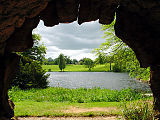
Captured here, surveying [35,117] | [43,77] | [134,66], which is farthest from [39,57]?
[35,117]

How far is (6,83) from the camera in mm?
3168

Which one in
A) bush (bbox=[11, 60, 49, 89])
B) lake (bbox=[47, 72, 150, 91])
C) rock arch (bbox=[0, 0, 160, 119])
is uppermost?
rock arch (bbox=[0, 0, 160, 119])

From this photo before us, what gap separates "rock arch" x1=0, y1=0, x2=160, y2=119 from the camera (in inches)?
115

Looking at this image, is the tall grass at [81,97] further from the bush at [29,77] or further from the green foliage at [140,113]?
the green foliage at [140,113]

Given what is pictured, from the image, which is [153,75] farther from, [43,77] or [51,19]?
[43,77]

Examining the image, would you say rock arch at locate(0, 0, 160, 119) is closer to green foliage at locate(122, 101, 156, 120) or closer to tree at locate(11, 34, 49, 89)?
green foliage at locate(122, 101, 156, 120)

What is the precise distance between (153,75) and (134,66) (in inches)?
336

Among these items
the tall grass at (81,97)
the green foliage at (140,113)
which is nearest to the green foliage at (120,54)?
the tall grass at (81,97)

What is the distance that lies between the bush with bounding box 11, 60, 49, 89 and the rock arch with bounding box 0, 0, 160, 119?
1230 cm

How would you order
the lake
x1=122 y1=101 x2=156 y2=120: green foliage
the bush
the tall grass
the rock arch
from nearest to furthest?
the rock arch
x1=122 y1=101 x2=156 y2=120: green foliage
the tall grass
the bush
the lake

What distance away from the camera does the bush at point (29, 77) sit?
14516 millimetres

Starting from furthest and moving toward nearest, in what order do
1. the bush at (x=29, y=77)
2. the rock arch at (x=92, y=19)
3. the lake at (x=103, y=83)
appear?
the lake at (x=103, y=83)
the bush at (x=29, y=77)
the rock arch at (x=92, y=19)

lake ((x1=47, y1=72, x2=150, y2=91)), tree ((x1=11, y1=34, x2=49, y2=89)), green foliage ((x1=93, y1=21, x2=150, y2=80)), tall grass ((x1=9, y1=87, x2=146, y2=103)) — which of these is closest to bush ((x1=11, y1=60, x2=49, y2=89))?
tree ((x1=11, y1=34, x2=49, y2=89))

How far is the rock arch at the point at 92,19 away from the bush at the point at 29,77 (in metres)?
12.3
